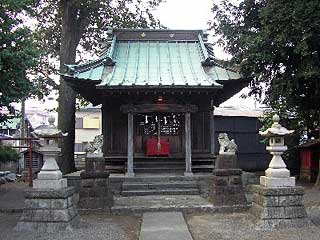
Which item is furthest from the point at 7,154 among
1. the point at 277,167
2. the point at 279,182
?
the point at 279,182

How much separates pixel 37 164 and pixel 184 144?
9.32m

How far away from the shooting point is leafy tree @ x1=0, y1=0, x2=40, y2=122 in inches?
441

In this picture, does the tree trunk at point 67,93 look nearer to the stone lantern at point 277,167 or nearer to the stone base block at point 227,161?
the stone base block at point 227,161

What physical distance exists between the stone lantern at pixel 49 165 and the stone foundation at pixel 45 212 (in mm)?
198

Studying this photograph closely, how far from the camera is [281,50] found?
1551cm

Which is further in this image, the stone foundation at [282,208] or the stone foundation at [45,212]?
the stone foundation at [282,208]

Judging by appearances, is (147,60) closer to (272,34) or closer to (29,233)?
(272,34)

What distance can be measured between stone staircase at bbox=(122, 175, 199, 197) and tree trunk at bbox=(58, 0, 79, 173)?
7061 millimetres

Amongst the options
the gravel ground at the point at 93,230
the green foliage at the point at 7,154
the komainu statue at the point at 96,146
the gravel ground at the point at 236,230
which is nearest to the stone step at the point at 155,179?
the komainu statue at the point at 96,146

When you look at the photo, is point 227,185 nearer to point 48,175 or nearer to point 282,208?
point 282,208

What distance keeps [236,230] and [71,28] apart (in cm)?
1606

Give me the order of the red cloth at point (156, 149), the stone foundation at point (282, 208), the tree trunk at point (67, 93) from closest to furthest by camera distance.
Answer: the stone foundation at point (282, 208) → the red cloth at point (156, 149) → the tree trunk at point (67, 93)

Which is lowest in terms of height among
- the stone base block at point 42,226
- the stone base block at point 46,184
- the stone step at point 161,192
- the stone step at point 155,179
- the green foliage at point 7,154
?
the stone base block at point 42,226

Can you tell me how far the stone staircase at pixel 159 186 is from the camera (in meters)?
14.6
